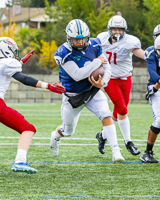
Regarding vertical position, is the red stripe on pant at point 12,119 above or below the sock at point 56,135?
above

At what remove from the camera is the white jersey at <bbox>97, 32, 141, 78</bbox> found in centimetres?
530

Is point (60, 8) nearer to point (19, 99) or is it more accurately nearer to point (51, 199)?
point (19, 99)

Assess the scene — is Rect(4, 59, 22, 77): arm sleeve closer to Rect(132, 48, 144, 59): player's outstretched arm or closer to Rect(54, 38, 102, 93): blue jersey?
Rect(54, 38, 102, 93): blue jersey

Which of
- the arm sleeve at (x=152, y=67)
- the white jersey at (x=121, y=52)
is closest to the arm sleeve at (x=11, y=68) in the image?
the arm sleeve at (x=152, y=67)

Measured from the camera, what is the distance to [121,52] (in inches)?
211

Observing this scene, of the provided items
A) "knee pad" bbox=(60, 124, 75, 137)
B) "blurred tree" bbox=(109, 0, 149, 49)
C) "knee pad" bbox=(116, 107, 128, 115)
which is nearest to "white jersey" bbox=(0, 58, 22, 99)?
"knee pad" bbox=(60, 124, 75, 137)

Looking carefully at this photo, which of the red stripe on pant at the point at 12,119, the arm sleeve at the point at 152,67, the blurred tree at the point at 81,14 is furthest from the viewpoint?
the blurred tree at the point at 81,14

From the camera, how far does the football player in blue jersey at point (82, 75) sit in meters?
4.04

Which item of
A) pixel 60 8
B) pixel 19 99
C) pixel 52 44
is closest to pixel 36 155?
pixel 19 99

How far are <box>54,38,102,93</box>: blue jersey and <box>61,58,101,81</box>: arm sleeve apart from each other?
0.24ft

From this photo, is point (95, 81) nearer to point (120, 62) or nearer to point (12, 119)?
point (12, 119)

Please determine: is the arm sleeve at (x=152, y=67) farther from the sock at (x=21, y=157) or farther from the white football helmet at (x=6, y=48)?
the sock at (x=21, y=157)

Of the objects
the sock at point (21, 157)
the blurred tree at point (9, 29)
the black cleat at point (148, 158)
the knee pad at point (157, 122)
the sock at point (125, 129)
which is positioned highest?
the knee pad at point (157, 122)

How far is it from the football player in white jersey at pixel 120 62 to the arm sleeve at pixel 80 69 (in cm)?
118
